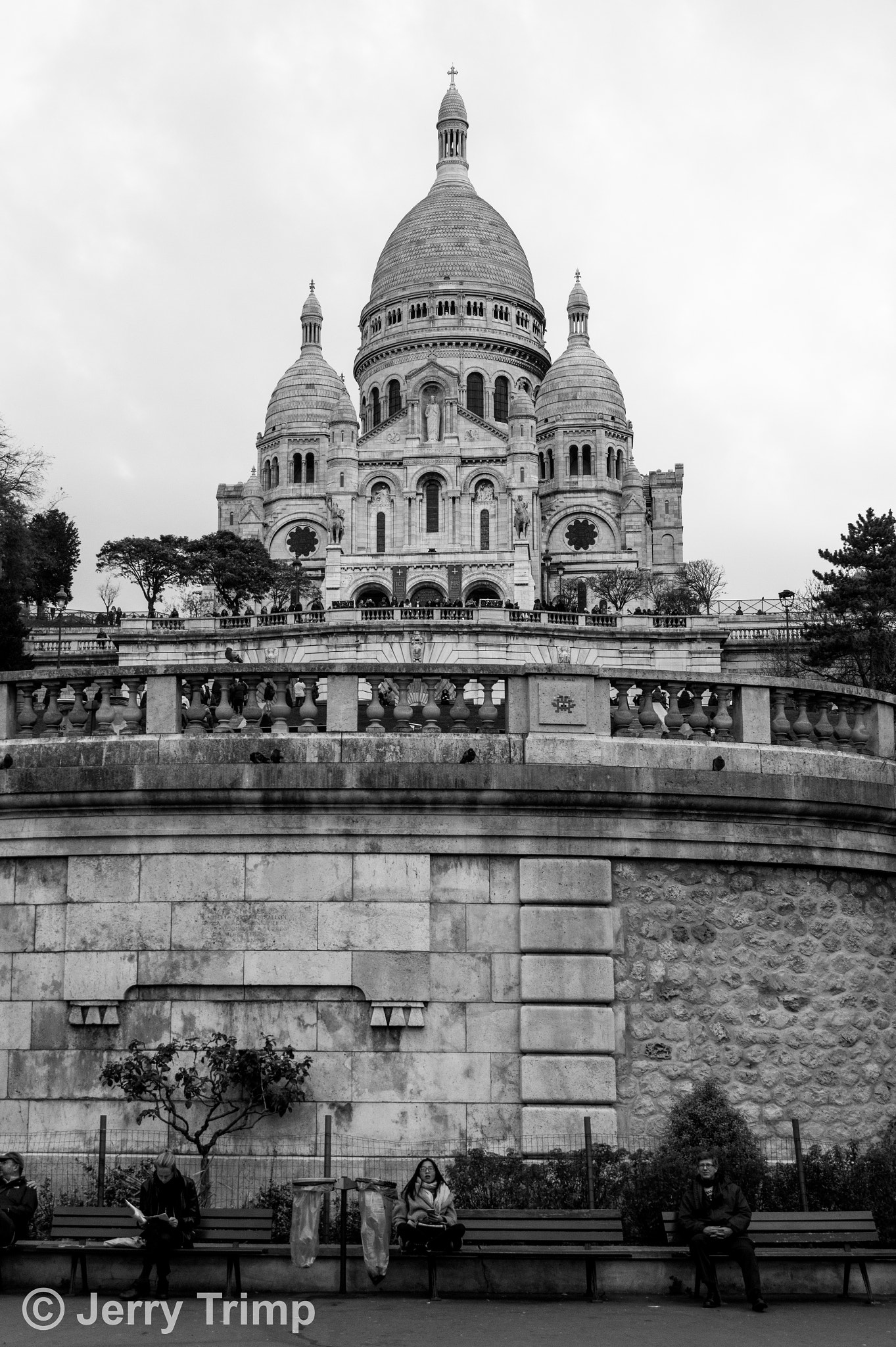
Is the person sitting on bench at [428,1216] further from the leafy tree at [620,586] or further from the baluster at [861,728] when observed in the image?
the leafy tree at [620,586]

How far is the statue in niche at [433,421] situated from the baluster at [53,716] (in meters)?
115

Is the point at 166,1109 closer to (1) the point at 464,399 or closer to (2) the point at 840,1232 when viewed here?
(2) the point at 840,1232

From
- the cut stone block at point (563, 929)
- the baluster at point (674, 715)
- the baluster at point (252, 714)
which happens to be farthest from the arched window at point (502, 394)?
the cut stone block at point (563, 929)

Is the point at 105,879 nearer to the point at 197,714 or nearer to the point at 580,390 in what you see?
the point at 197,714

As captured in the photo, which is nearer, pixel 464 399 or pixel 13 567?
pixel 13 567

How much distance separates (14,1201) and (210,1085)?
1.53 meters

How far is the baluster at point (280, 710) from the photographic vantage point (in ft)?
43.2

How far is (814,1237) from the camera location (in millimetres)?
11859

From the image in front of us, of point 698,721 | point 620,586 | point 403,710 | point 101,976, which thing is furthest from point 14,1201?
point 620,586

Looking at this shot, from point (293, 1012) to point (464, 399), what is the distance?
127165mm

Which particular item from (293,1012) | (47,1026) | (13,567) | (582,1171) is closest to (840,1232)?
(582,1171)

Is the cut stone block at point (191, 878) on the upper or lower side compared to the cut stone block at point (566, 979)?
upper

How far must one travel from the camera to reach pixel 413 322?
142625mm

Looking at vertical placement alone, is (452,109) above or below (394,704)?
above
